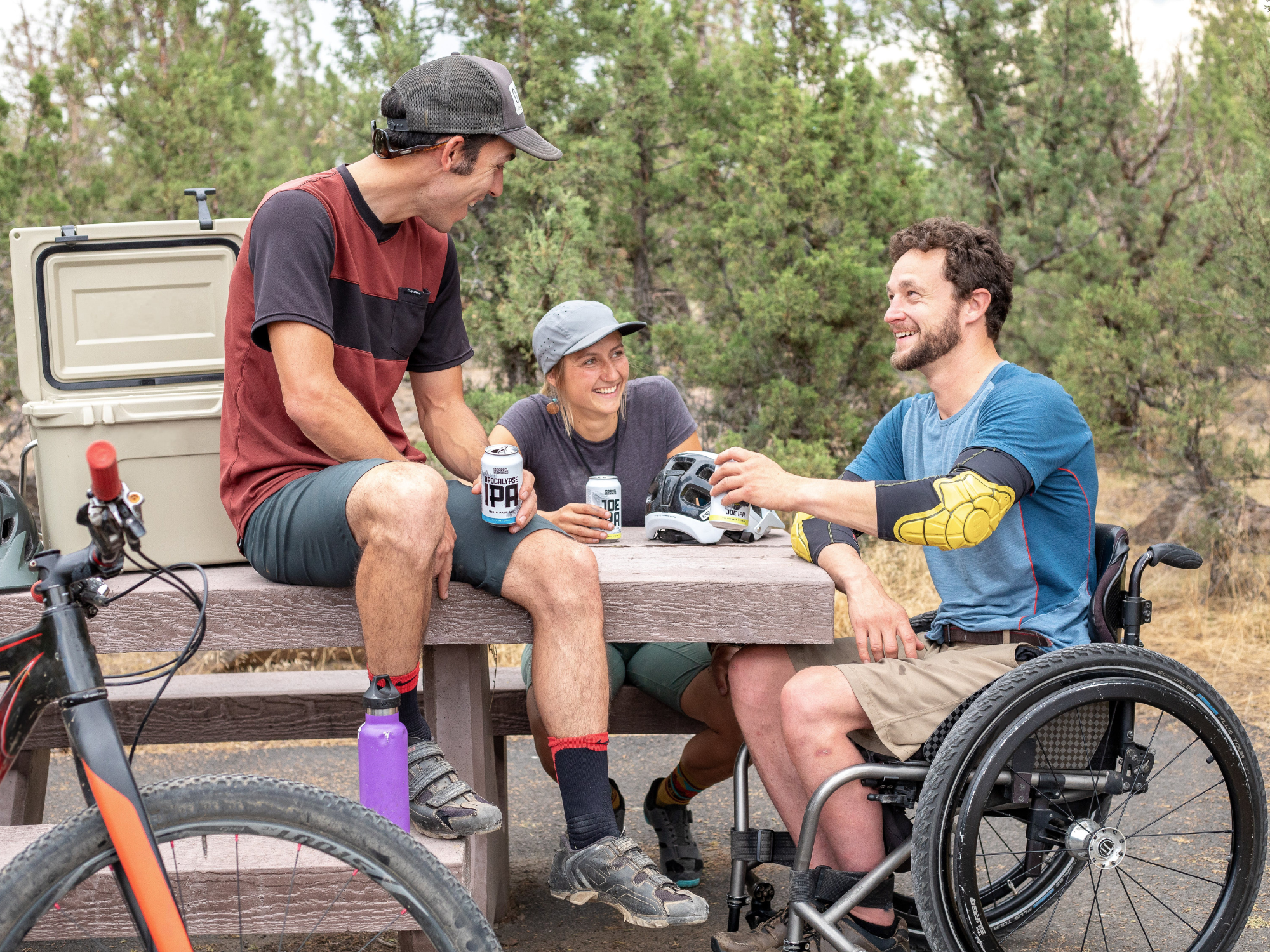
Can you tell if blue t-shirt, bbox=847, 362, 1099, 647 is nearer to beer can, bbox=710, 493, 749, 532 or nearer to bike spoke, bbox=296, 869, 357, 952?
beer can, bbox=710, 493, 749, 532

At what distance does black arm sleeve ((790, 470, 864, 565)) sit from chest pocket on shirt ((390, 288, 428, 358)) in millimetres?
967

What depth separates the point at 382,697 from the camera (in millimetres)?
2109

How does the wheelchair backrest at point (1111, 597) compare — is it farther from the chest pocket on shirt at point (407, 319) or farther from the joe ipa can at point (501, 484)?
the chest pocket on shirt at point (407, 319)

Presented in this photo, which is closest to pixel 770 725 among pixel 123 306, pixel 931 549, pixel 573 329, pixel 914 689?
pixel 914 689

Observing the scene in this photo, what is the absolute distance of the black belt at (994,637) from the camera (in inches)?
94.2

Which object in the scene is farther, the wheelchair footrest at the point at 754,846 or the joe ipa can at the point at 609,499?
the joe ipa can at the point at 609,499

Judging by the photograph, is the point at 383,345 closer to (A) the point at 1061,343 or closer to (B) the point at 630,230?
(B) the point at 630,230

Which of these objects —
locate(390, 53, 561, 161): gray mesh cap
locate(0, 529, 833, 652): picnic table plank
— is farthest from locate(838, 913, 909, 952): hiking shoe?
locate(390, 53, 561, 161): gray mesh cap

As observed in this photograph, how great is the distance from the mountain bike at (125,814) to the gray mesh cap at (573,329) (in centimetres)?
151

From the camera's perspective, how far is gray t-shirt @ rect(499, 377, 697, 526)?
126 inches

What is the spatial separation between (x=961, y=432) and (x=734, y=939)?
3.84 ft

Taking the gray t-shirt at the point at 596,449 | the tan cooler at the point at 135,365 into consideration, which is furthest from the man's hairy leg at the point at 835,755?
the tan cooler at the point at 135,365

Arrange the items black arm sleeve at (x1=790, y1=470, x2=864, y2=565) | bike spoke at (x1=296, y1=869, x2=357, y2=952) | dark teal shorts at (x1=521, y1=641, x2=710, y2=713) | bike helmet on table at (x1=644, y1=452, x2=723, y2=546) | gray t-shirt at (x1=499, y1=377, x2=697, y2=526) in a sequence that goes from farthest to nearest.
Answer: gray t-shirt at (x1=499, y1=377, x2=697, y2=526) < dark teal shorts at (x1=521, y1=641, x2=710, y2=713) < bike helmet on table at (x1=644, y1=452, x2=723, y2=546) < black arm sleeve at (x1=790, y1=470, x2=864, y2=565) < bike spoke at (x1=296, y1=869, x2=357, y2=952)

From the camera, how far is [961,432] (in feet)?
8.29
